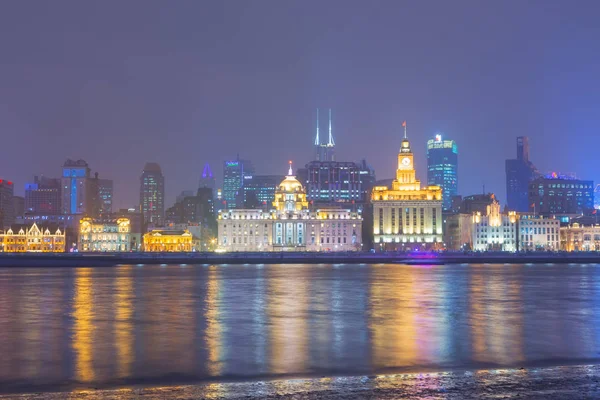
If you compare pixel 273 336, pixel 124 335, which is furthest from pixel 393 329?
pixel 124 335

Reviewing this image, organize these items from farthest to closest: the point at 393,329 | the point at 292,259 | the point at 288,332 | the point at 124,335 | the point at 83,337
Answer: the point at 292,259 → the point at 393,329 → the point at 288,332 → the point at 124,335 → the point at 83,337

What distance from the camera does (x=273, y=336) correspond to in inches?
1097

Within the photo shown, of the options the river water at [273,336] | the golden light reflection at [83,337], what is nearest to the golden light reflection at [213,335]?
the river water at [273,336]

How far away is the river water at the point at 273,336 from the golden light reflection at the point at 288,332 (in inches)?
1.9

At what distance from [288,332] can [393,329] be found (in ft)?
14.3

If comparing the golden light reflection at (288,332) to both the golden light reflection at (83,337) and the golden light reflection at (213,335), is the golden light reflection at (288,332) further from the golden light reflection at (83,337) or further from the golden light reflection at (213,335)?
the golden light reflection at (83,337)

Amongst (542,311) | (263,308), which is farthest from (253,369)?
(542,311)

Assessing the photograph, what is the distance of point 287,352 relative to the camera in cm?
2384

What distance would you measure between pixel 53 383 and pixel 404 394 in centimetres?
913

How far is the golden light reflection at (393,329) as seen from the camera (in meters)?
22.7

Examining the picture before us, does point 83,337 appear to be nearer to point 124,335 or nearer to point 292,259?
point 124,335

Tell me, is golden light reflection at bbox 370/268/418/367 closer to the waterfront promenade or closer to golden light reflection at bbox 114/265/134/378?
golden light reflection at bbox 114/265/134/378

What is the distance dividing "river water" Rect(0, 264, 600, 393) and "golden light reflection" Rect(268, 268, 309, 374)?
48 millimetres

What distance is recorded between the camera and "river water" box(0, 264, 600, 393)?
20797 mm
